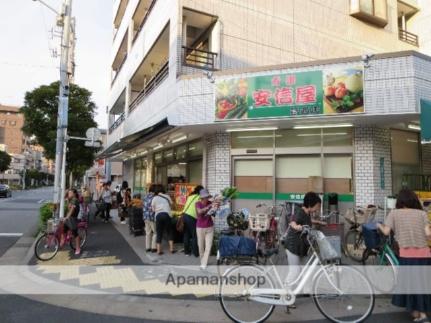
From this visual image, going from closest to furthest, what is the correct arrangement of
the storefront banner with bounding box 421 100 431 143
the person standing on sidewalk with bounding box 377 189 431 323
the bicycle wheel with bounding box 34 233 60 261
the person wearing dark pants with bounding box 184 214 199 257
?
the person standing on sidewalk with bounding box 377 189 431 323 → the storefront banner with bounding box 421 100 431 143 → the person wearing dark pants with bounding box 184 214 199 257 → the bicycle wheel with bounding box 34 233 60 261

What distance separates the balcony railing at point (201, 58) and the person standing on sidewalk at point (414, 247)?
8.59 m

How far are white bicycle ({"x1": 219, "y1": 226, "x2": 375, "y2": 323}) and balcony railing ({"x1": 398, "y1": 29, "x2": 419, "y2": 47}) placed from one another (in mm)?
15743

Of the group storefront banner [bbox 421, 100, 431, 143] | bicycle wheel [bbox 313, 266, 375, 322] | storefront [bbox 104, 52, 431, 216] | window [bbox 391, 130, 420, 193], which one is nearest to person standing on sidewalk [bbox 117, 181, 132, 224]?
storefront [bbox 104, 52, 431, 216]

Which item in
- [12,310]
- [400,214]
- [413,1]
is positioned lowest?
[12,310]

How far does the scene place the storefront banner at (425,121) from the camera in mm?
7992

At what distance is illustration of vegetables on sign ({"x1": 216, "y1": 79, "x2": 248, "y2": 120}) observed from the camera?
10.1 metres

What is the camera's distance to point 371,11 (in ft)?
49.4

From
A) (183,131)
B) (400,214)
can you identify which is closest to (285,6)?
(183,131)

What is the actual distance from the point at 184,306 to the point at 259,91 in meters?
6.30

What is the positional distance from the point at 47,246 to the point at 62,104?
4697 mm

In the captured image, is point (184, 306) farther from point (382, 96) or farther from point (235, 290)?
point (382, 96)

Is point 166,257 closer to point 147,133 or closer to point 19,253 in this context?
point 147,133

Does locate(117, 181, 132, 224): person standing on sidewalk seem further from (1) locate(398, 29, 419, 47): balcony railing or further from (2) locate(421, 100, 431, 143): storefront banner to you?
(1) locate(398, 29, 419, 47): balcony railing

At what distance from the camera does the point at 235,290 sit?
4.88 meters
